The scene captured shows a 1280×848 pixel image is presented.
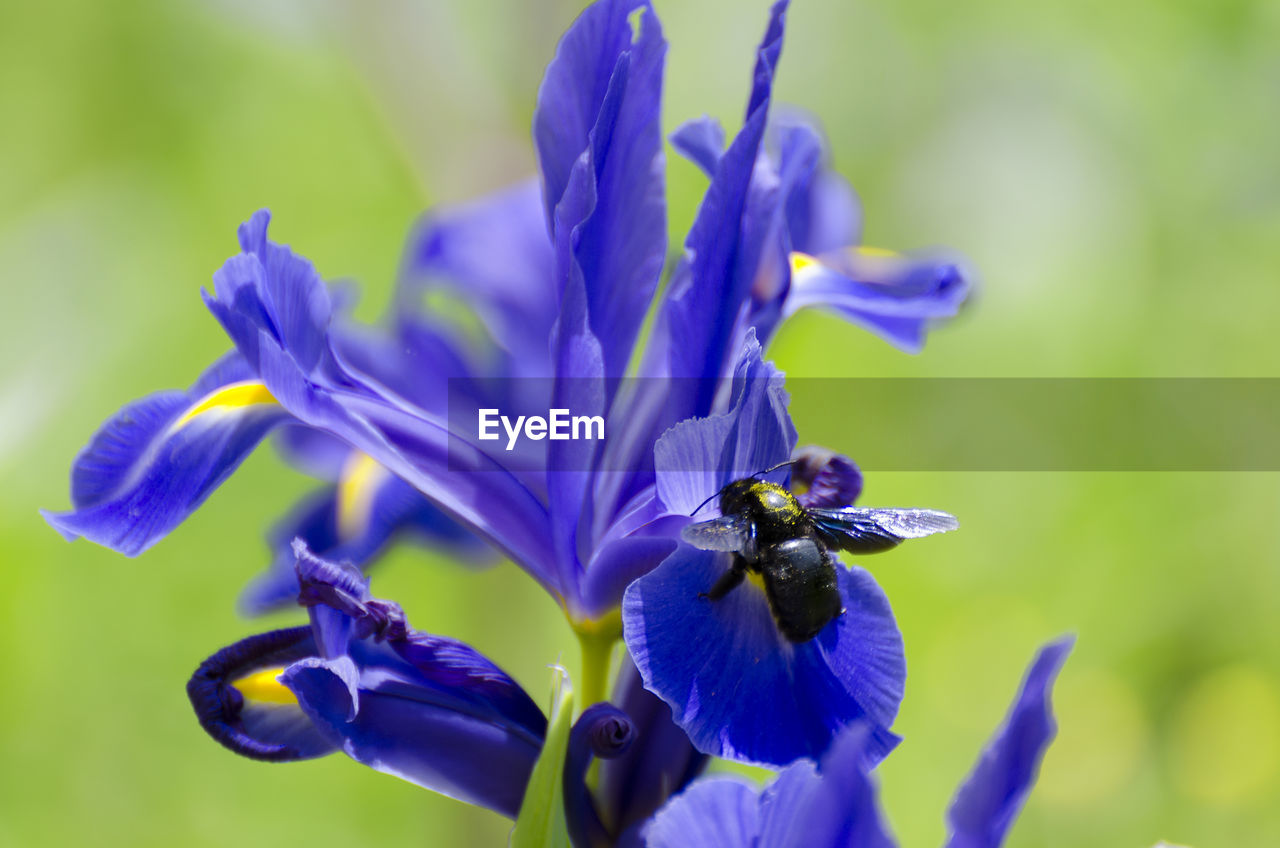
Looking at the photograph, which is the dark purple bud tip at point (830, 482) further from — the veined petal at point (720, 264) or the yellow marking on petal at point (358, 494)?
the yellow marking on petal at point (358, 494)

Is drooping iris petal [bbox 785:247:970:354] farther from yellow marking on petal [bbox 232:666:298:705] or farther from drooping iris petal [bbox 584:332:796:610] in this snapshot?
yellow marking on petal [bbox 232:666:298:705]

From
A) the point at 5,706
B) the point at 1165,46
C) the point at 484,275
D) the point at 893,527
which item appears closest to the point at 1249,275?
the point at 1165,46

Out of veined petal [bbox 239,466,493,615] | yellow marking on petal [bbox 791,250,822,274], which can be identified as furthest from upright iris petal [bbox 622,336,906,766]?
veined petal [bbox 239,466,493,615]

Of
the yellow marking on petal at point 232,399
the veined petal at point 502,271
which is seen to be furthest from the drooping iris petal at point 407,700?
the veined petal at point 502,271

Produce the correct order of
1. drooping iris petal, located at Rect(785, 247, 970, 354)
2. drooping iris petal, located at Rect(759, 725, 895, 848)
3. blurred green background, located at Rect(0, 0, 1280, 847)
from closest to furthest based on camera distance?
drooping iris petal, located at Rect(759, 725, 895, 848), drooping iris petal, located at Rect(785, 247, 970, 354), blurred green background, located at Rect(0, 0, 1280, 847)

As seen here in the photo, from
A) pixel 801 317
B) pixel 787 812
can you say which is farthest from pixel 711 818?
pixel 801 317

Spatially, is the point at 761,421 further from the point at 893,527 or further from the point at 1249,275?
the point at 1249,275
